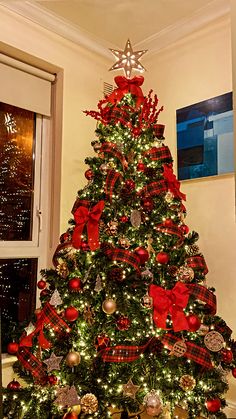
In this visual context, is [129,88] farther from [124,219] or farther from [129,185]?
[124,219]

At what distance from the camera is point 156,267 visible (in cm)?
162

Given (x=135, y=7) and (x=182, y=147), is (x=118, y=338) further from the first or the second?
(x=135, y=7)

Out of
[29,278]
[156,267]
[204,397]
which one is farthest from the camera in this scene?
[29,278]

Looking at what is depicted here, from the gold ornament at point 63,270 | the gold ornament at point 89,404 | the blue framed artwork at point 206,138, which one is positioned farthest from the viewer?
the blue framed artwork at point 206,138

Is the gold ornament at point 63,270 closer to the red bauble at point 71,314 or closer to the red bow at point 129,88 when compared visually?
the red bauble at point 71,314

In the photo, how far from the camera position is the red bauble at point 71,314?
1465mm

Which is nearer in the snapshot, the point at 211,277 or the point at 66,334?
the point at 66,334

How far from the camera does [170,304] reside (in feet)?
4.86

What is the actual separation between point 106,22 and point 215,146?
114 centimetres

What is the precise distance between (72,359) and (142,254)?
55 centimetres

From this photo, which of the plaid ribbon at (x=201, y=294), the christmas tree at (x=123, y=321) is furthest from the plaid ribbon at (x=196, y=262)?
the plaid ribbon at (x=201, y=294)

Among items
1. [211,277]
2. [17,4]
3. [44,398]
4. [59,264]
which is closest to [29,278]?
[59,264]

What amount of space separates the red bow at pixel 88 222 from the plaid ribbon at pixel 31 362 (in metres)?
0.54

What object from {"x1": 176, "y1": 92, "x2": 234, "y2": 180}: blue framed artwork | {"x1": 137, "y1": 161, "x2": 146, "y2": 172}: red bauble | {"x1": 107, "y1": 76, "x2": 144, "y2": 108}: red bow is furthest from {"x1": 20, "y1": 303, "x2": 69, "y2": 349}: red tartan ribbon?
{"x1": 176, "y1": 92, "x2": 234, "y2": 180}: blue framed artwork
